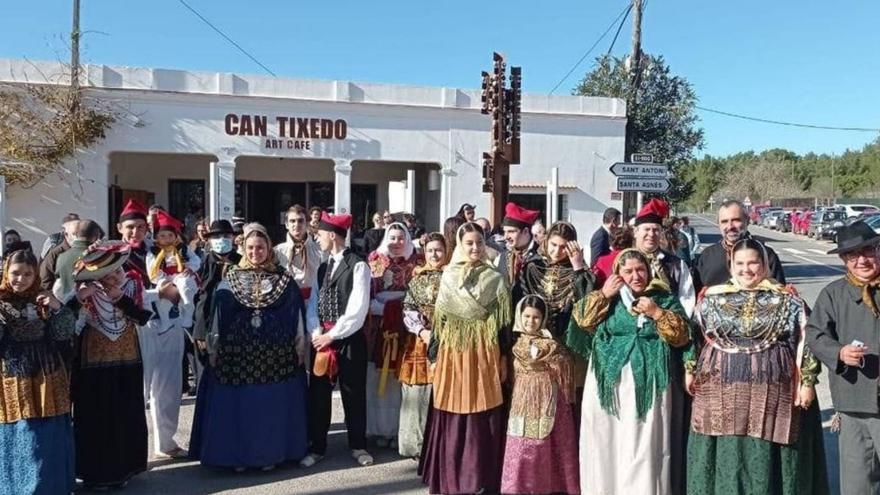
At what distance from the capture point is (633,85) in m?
18.1

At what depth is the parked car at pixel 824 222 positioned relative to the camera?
33.0 metres

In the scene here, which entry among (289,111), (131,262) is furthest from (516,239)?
(289,111)

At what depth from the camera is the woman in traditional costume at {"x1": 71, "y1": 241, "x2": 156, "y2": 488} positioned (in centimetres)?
451

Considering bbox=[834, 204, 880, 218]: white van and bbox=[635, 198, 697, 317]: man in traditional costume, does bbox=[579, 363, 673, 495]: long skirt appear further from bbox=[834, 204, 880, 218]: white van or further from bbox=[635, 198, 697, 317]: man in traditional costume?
bbox=[834, 204, 880, 218]: white van

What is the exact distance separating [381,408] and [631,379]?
85.4 inches

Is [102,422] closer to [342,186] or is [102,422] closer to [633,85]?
[342,186]

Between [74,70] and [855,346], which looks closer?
[855,346]

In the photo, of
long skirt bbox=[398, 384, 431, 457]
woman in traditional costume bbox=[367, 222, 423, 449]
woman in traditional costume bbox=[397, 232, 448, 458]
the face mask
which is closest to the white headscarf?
woman in traditional costume bbox=[367, 222, 423, 449]

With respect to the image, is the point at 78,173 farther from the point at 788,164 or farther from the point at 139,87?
the point at 788,164

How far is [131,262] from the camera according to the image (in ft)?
17.1

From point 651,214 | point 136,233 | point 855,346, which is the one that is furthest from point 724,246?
point 136,233

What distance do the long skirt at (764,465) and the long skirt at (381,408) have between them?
2.39 m

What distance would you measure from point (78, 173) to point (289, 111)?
176 inches

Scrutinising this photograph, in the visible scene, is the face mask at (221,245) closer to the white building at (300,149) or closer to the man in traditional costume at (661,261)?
the man in traditional costume at (661,261)
